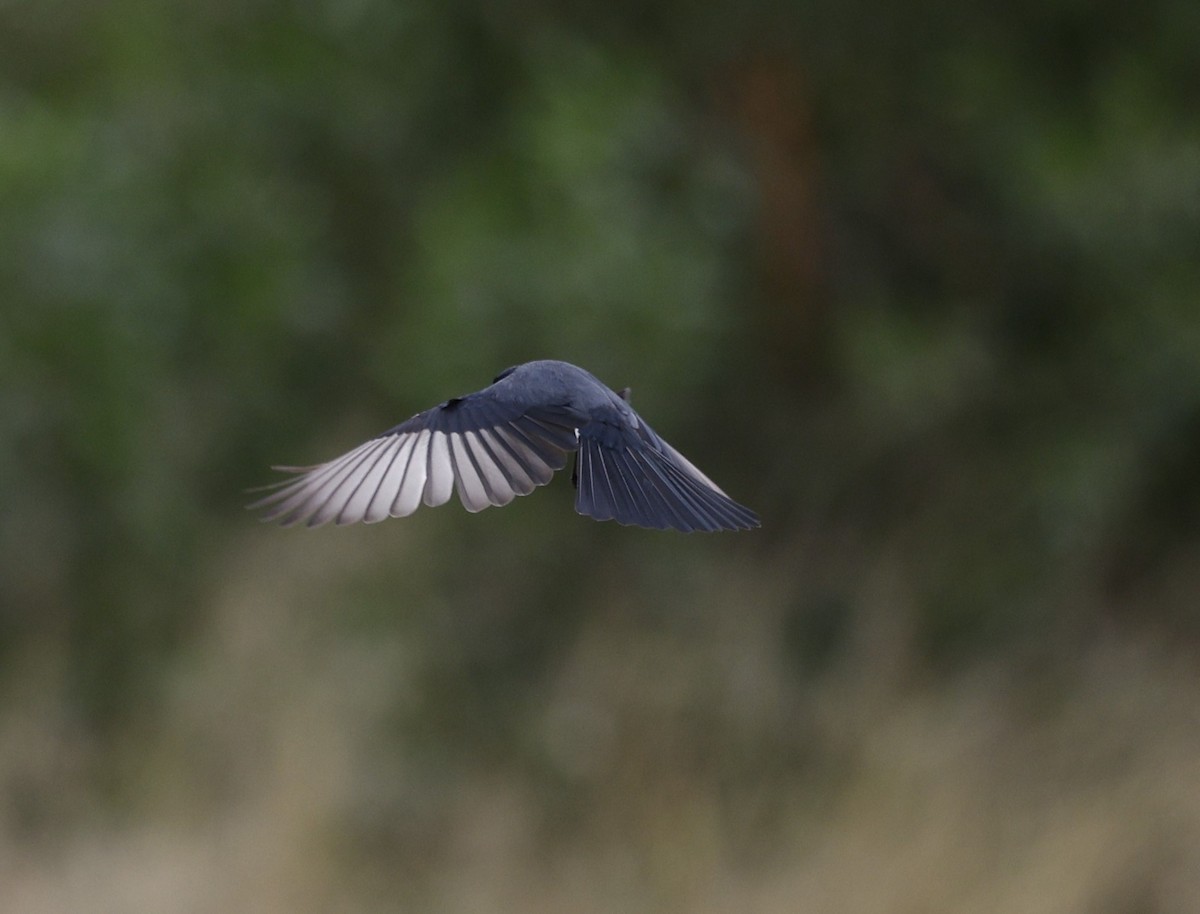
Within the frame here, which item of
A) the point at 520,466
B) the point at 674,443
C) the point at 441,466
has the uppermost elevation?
the point at 674,443

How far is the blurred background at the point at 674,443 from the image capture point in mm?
8039

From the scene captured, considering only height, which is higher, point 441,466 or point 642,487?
point 441,466

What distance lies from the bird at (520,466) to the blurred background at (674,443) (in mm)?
3568

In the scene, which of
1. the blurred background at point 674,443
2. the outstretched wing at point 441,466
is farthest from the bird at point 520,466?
the blurred background at point 674,443

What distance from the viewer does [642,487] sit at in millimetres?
4406

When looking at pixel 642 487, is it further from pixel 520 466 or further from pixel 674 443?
pixel 674 443

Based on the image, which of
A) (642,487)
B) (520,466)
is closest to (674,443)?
(642,487)

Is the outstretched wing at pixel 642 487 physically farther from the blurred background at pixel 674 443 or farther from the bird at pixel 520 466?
the blurred background at pixel 674 443

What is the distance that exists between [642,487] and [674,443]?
5.10 metres

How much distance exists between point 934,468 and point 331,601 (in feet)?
12.3

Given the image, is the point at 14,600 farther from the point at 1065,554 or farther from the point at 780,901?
the point at 1065,554

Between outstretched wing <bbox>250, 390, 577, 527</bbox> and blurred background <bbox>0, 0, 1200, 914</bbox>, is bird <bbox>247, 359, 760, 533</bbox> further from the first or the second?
blurred background <bbox>0, 0, 1200, 914</bbox>

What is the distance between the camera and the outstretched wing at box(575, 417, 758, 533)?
4.07m

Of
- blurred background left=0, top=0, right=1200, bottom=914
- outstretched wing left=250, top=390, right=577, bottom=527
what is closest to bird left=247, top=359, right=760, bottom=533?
outstretched wing left=250, top=390, right=577, bottom=527
